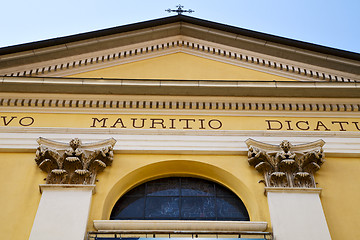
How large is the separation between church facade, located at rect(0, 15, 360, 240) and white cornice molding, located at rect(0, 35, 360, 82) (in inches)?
1.5

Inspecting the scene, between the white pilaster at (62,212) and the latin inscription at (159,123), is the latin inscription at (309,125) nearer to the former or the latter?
the latin inscription at (159,123)

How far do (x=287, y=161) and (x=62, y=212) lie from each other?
5.13 m

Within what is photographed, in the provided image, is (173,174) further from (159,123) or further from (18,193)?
(18,193)

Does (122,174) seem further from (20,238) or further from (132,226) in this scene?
(20,238)

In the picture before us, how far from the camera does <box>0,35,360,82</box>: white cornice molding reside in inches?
533

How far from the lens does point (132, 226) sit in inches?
381

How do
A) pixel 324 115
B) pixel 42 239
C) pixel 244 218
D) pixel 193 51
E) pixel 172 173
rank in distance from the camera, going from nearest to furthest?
pixel 42 239
pixel 244 218
pixel 172 173
pixel 324 115
pixel 193 51

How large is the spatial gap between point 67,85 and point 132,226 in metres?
4.72

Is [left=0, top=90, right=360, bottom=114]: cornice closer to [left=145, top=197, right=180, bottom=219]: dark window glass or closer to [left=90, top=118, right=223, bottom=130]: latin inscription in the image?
[left=90, top=118, right=223, bottom=130]: latin inscription

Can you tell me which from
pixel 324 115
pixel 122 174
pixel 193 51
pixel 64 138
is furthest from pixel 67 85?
pixel 324 115

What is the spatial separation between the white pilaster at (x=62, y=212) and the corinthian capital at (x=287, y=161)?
3.92m

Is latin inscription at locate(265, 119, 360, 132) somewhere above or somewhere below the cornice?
below

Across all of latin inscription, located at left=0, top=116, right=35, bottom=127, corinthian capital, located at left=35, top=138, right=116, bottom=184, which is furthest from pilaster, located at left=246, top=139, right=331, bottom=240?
latin inscription, located at left=0, top=116, right=35, bottom=127

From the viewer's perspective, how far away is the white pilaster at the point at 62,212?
30.9ft
